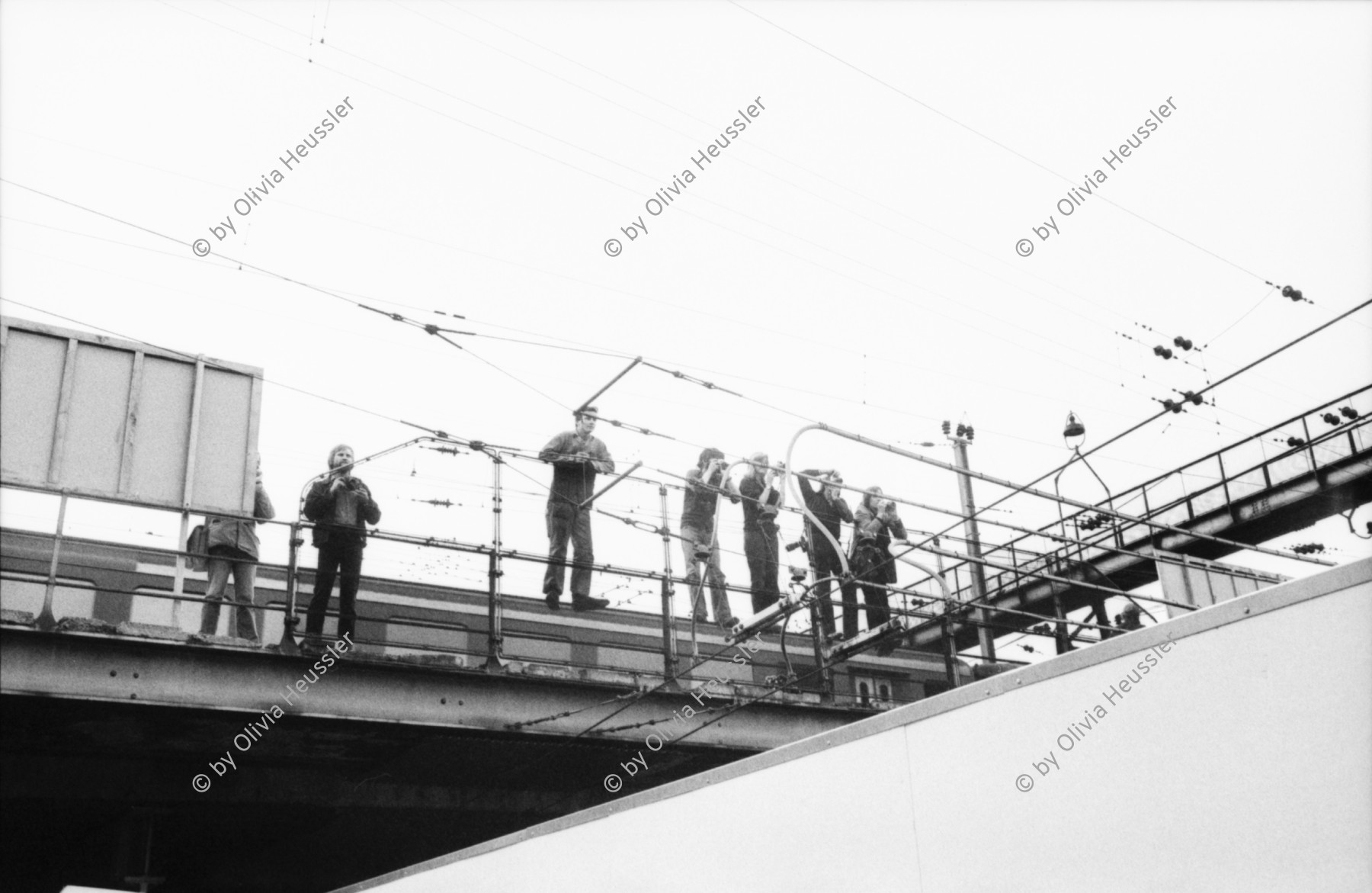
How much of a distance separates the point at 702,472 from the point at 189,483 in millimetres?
5022

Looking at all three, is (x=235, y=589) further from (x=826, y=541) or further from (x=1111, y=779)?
(x=1111, y=779)

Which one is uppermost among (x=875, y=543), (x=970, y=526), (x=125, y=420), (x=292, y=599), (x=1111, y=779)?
(x=970, y=526)

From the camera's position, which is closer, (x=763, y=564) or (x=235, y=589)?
(x=235, y=589)

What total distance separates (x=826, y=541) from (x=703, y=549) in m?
1.60

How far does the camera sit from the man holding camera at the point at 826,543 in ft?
39.4

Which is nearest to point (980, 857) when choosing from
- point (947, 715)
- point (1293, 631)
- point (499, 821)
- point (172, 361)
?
point (947, 715)

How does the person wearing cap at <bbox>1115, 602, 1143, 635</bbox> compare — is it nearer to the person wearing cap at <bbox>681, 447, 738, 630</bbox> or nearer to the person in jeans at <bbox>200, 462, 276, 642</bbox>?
the person wearing cap at <bbox>681, 447, 738, 630</bbox>

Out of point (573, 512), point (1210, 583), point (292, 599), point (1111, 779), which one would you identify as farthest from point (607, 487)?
point (1210, 583)

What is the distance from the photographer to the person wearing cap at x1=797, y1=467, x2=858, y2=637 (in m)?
12.0

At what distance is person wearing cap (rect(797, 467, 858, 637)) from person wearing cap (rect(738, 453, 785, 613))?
1.32ft

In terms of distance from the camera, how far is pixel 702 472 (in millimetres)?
12438

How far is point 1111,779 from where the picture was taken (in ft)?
14.6

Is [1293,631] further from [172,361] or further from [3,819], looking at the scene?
[3,819]

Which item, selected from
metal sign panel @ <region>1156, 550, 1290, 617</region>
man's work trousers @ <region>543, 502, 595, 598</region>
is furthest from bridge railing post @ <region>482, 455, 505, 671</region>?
metal sign panel @ <region>1156, 550, 1290, 617</region>
